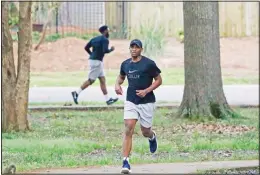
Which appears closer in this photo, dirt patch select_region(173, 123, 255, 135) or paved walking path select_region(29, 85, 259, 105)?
dirt patch select_region(173, 123, 255, 135)

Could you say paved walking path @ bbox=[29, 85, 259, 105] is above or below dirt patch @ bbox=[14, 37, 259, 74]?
below

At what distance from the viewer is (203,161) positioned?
32.8 feet

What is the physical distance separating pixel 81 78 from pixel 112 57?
4.30 m

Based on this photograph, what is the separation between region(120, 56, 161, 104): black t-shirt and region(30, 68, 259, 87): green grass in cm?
1346

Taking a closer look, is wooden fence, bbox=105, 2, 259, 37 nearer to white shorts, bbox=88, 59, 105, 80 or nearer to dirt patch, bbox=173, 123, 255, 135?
white shorts, bbox=88, 59, 105, 80

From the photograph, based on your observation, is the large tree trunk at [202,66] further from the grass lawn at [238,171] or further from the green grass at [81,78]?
the green grass at [81,78]

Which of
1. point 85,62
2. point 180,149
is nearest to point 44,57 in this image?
point 85,62

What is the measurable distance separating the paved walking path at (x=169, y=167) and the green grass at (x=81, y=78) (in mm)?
13201

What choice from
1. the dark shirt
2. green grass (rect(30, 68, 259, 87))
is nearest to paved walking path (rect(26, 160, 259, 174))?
the dark shirt

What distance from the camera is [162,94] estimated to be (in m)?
20.7

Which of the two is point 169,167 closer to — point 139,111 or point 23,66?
point 139,111

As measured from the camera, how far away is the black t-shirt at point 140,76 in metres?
9.20

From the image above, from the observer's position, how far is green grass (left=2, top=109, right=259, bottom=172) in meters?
10.2

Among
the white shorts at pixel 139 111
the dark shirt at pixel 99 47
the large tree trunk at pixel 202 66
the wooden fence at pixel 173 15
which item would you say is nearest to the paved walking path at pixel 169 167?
the white shorts at pixel 139 111
